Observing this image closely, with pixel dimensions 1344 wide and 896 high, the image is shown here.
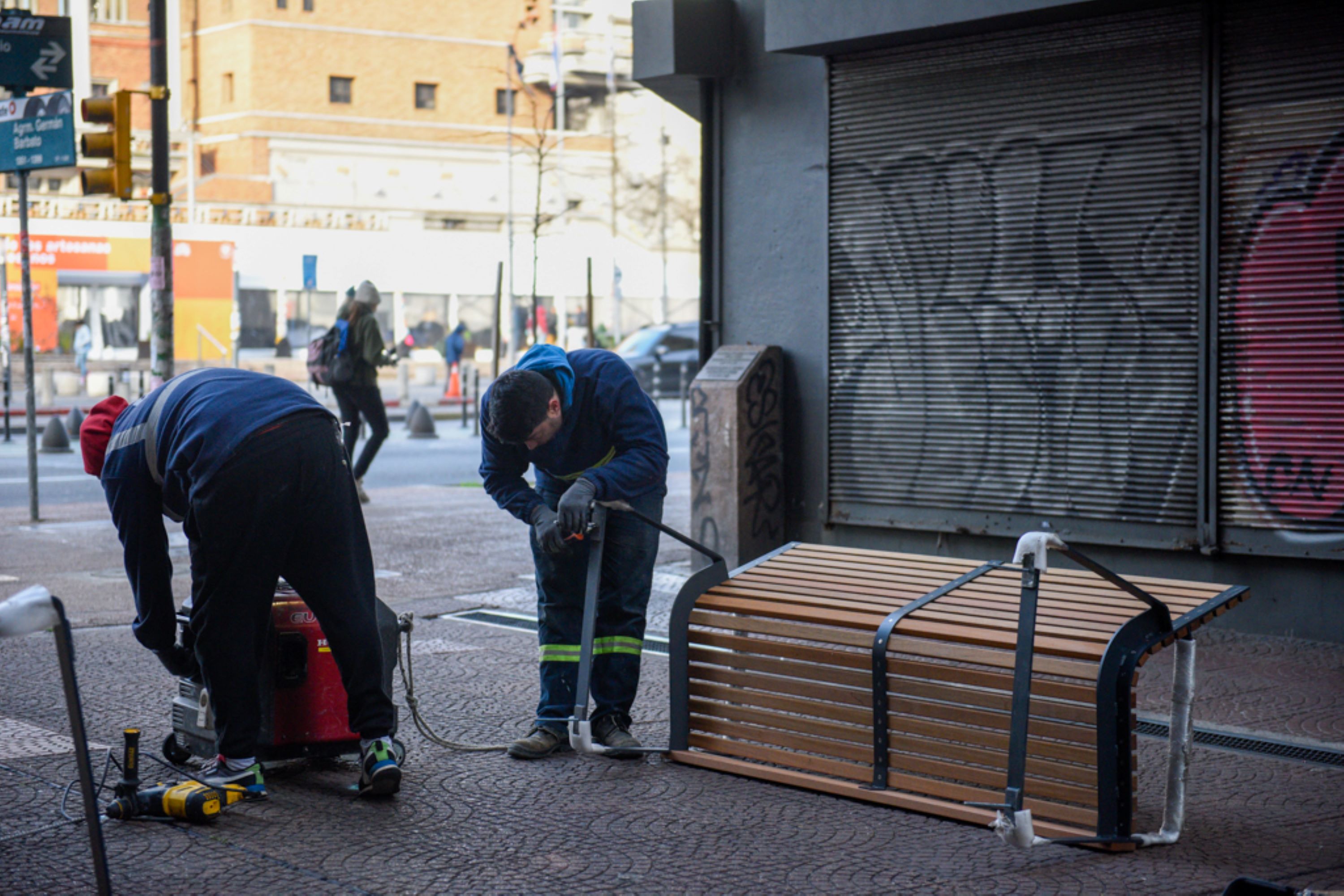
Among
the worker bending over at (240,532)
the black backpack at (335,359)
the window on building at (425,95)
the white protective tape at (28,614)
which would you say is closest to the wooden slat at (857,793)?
the worker bending over at (240,532)

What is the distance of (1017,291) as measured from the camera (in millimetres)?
8164

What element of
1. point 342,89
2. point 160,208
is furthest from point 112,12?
point 160,208

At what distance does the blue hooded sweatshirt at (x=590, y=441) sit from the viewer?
5.36m

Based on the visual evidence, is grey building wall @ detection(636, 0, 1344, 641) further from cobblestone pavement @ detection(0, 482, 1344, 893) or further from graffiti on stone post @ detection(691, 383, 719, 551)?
cobblestone pavement @ detection(0, 482, 1344, 893)

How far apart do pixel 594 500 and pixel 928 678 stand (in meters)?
1.27

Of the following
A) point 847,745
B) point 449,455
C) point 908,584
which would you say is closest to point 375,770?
point 847,745

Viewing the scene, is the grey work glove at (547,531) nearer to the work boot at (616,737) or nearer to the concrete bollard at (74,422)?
the work boot at (616,737)

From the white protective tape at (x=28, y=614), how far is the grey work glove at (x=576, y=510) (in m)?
2.01

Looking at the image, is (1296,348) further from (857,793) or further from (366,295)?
(366,295)

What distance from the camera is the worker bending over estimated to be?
465 cm

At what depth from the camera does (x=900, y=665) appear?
4.77 meters

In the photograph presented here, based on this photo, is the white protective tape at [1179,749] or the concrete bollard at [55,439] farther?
the concrete bollard at [55,439]

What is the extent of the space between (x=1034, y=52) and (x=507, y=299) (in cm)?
4188

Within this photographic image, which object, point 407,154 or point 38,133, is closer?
point 38,133
